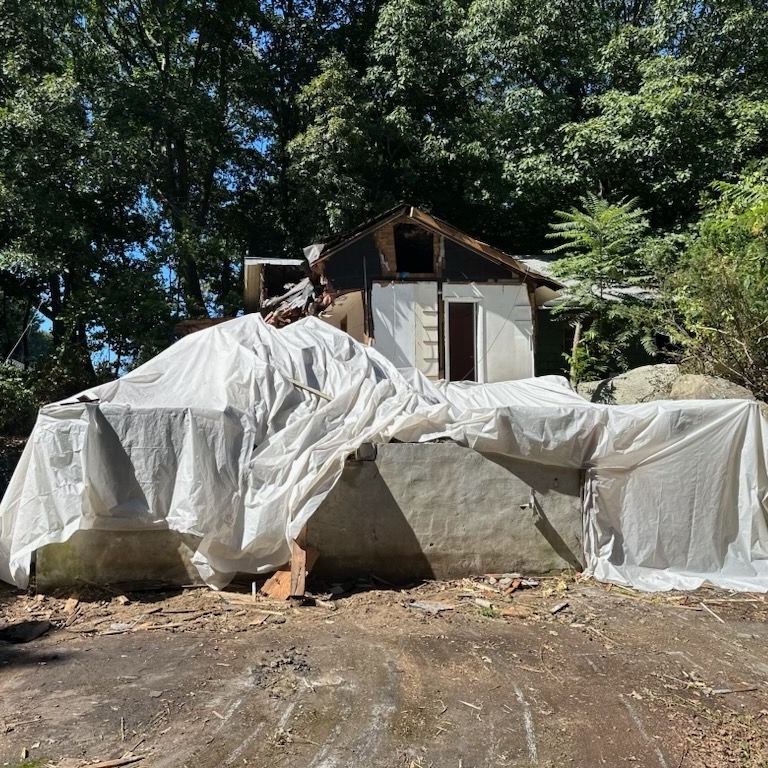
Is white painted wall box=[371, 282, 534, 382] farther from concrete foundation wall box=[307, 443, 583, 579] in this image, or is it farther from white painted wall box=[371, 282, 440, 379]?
concrete foundation wall box=[307, 443, 583, 579]

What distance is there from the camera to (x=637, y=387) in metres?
9.51

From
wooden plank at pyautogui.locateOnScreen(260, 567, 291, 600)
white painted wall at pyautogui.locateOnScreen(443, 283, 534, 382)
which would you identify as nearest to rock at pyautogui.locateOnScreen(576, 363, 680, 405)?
white painted wall at pyautogui.locateOnScreen(443, 283, 534, 382)

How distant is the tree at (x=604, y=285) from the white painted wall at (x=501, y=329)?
80 cm

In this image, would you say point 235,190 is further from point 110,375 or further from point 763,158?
point 763,158

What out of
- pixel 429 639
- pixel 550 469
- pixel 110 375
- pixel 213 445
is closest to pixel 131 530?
pixel 213 445

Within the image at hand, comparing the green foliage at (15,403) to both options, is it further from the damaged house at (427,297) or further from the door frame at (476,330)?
the door frame at (476,330)

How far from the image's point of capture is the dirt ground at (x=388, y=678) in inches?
125

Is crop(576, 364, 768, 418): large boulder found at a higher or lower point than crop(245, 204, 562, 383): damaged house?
lower

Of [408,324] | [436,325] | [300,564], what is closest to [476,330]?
[436,325]

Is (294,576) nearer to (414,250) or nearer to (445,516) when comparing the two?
(445,516)

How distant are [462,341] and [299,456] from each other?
6836 millimetres

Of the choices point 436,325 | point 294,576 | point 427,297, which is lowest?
point 294,576

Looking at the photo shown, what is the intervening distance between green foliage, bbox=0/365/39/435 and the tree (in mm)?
12334

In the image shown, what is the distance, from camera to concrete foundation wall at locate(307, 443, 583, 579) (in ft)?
19.3
